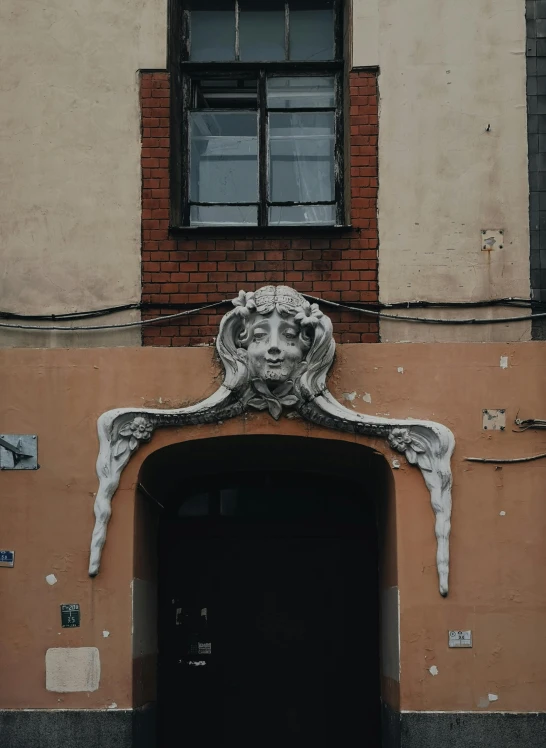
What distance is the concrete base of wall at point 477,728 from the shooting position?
31.1ft

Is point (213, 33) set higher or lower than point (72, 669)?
higher

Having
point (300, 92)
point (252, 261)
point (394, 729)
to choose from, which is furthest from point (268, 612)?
point (300, 92)

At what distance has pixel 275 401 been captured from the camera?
Result: 9.91m

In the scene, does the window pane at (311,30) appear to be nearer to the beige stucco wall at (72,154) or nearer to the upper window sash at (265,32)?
the upper window sash at (265,32)

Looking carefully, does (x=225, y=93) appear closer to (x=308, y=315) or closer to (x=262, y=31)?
(x=262, y=31)

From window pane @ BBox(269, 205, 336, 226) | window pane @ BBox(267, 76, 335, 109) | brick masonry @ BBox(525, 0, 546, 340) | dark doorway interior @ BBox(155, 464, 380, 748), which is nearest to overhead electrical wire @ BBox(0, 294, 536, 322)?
brick masonry @ BBox(525, 0, 546, 340)

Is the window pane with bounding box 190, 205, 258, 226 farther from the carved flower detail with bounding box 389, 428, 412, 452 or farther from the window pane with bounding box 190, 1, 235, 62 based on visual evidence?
the carved flower detail with bounding box 389, 428, 412, 452

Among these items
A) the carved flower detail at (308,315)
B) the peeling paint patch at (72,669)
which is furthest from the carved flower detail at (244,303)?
the peeling paint patch at (72,669)

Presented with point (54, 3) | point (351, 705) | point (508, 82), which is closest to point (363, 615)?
point (351, 705)

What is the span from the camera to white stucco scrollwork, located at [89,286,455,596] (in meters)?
9.80

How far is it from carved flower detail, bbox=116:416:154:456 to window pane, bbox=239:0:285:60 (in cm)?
313

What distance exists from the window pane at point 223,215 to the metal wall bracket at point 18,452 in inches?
85.4

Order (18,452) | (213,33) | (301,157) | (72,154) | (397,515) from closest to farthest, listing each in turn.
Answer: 1. (397,515)
2. (18,452)
3. (72,154)
4. (301,157)
5. (213,33)

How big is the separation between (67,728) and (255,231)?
3931 mm
